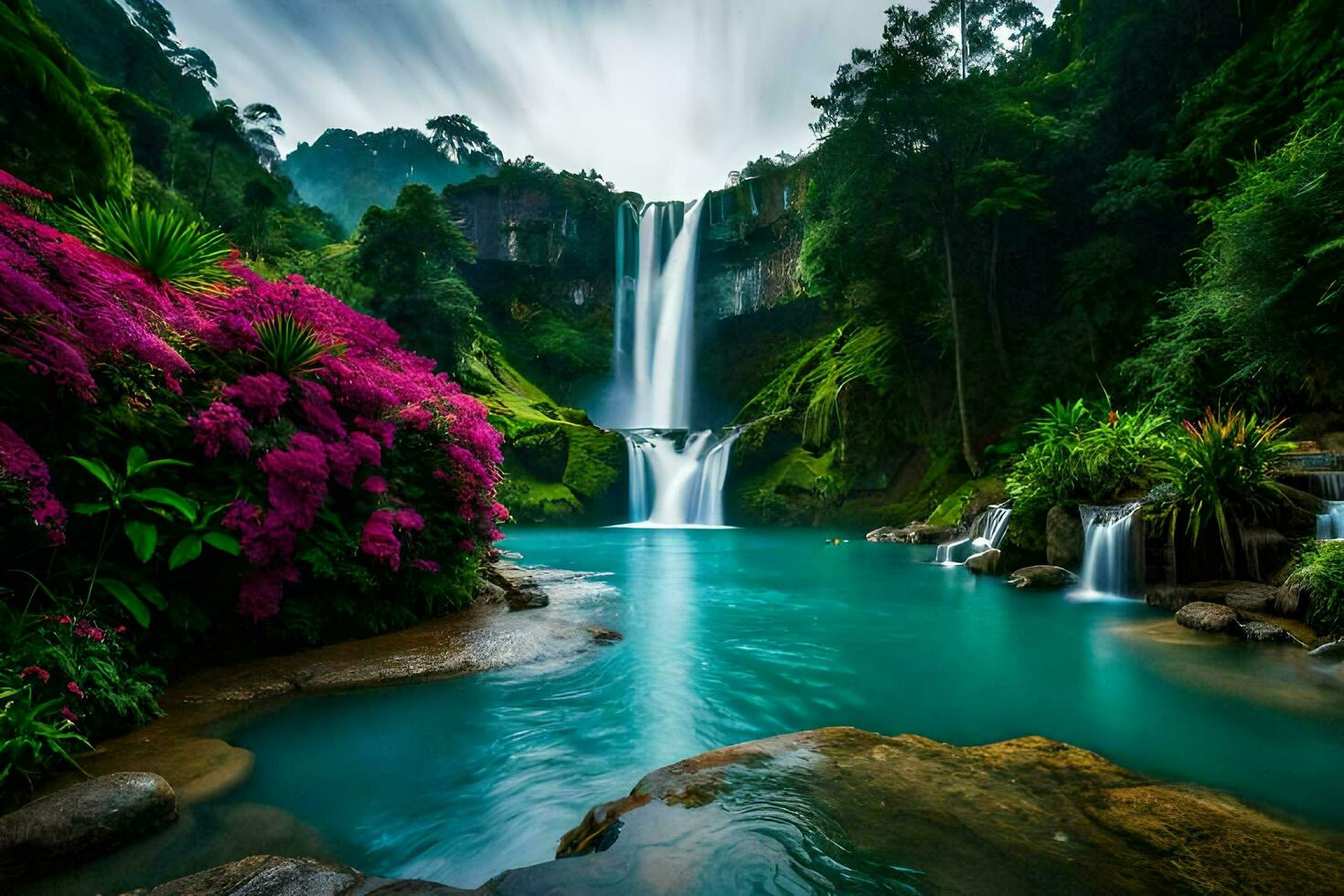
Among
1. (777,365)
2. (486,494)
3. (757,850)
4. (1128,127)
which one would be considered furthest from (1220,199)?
(777,365)

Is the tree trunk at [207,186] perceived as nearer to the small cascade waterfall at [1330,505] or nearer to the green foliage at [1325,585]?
the green foliage at [1325,585]

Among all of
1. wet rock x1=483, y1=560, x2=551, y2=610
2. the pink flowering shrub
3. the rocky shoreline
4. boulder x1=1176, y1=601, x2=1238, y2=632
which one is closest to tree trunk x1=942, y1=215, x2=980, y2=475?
boulder x1=1176, y1=601, x2=1238, y2=632

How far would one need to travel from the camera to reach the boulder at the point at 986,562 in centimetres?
1060

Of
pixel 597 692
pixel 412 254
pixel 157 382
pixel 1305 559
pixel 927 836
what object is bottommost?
pixel 597 692

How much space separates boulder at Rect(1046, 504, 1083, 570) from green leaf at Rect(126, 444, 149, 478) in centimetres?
1141

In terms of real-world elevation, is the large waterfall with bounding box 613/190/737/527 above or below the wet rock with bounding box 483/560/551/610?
above

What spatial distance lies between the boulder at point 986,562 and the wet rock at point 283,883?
10800 millimetres

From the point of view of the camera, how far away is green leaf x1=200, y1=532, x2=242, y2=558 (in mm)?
3951

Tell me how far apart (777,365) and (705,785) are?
3296 cm

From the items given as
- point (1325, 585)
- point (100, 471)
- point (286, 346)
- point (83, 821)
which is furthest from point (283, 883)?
point (1325, 585)

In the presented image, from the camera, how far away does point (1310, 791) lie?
3021 millimetres

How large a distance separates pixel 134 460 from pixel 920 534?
15921 mm

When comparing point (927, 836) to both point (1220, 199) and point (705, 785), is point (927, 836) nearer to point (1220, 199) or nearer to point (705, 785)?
point (705, 785)

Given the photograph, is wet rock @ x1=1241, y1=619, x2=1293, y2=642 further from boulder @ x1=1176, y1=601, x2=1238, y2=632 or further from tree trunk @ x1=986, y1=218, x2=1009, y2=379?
tree trunk @ x1=986, y1=218, x2=1009, y2=379
